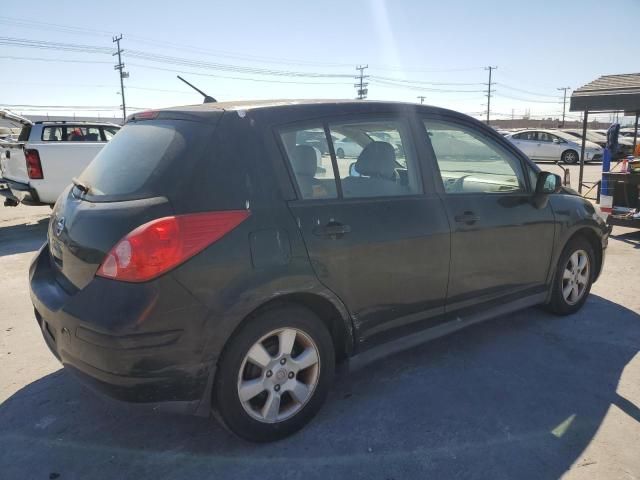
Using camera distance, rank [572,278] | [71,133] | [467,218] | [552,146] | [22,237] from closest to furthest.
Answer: [467,218] → [572,278] → [22,237] → [71,133] → [552,146]

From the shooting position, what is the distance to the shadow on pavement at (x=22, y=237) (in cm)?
699

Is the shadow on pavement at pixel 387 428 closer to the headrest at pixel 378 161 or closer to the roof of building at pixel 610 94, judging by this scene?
the headrest at pixel 378 161

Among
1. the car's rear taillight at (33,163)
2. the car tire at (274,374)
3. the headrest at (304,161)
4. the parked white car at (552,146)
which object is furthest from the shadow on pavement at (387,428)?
the parked white car at (552,146)

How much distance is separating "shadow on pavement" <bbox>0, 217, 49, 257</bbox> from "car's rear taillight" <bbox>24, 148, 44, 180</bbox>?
3.01ft

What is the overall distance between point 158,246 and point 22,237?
6933 millimetres

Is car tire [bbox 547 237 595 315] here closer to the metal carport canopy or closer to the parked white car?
the metal carport canopy

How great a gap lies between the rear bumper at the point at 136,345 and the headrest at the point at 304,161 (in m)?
0.91

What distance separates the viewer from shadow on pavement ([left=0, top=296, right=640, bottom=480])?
2.41m

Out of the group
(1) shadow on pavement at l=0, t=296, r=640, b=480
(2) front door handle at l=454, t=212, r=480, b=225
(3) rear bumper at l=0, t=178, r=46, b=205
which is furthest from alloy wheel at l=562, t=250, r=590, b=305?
(3) rear bumper at l=0, t=178, r=46, b=205

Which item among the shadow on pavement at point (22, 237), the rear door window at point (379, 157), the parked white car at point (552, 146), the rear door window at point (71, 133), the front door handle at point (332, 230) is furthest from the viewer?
the parked white car at point (552, 146)

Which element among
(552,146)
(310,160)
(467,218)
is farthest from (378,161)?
(552,146)

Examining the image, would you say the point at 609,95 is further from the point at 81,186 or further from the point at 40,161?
the point at 40,161

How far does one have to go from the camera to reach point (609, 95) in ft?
29.5

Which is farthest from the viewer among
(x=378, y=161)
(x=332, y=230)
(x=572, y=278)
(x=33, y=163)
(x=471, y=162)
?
(x=33, y=163)
